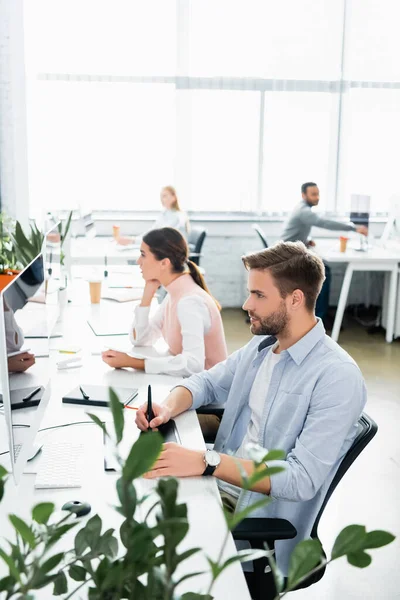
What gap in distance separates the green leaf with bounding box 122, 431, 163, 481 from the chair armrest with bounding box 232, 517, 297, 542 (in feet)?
3.51

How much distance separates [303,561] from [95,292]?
126 inches

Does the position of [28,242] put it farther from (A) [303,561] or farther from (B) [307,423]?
(A) [303,561]

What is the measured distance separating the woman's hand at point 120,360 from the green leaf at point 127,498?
6.62 feet

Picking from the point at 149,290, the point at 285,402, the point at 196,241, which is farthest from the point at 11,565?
the point at 196,241

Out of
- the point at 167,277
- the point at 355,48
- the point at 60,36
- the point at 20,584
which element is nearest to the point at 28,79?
the point at 60,36

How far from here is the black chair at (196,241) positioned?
19.2 ft

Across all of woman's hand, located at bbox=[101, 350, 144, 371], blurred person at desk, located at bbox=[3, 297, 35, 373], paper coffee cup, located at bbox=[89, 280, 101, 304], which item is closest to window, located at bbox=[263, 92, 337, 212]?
paper coffee cup, located at bbox=[89, 280, 101, 304]

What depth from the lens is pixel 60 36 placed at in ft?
20.9

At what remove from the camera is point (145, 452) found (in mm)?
520

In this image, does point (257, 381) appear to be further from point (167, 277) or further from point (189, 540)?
point (167, 277)

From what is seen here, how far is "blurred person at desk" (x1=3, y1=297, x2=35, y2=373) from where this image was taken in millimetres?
1466

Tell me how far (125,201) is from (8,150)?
1190mm

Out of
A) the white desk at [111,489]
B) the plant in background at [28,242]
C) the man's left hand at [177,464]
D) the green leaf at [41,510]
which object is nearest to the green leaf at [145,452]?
the green leaf at [41,510]

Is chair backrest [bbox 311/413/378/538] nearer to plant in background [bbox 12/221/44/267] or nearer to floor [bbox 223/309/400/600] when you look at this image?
floor [bbox 223/309/400/600]
